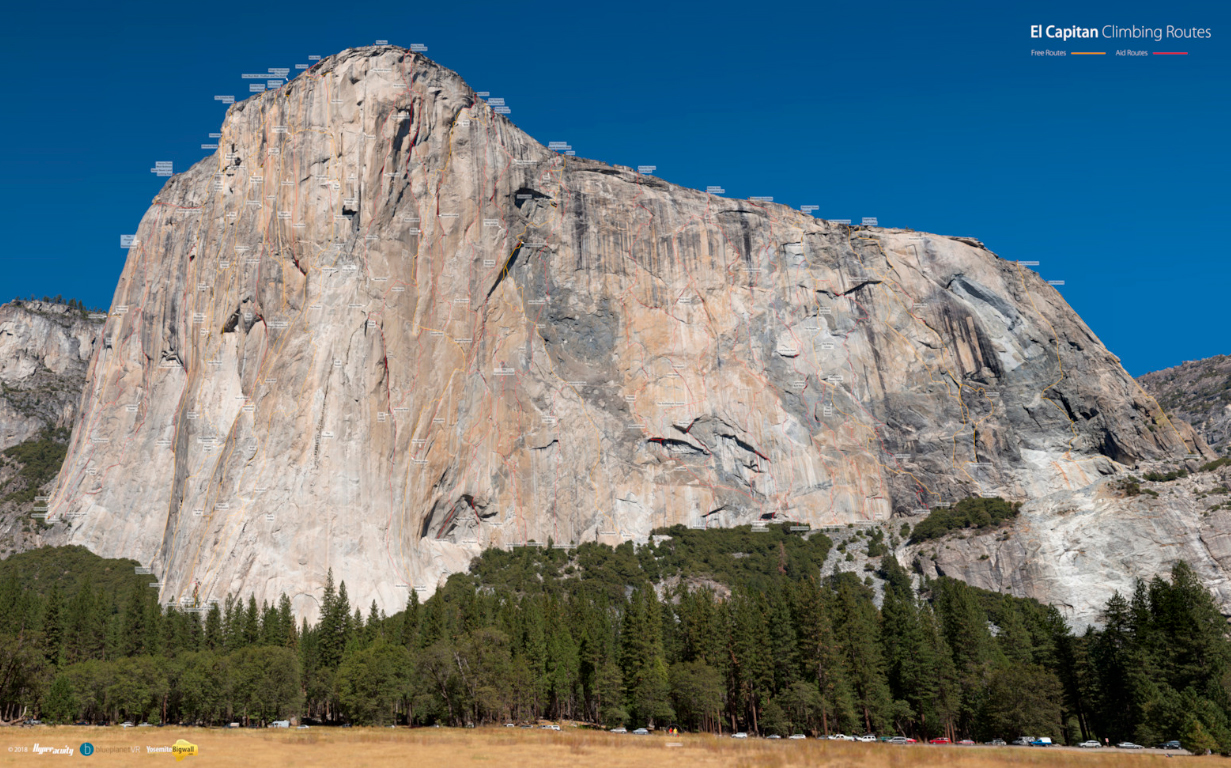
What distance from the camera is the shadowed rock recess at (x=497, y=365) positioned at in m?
97.3

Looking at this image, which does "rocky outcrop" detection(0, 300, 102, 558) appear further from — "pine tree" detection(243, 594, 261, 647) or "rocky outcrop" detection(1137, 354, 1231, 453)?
"rocky outcrop" detection(1137, 354, 1231, 453)

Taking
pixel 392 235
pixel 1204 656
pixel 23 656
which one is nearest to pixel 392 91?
pixel 392 235

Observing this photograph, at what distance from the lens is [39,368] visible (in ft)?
569

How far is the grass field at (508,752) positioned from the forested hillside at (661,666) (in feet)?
21.4

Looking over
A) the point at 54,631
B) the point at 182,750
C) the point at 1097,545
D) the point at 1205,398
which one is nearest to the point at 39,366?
the point at 54,631

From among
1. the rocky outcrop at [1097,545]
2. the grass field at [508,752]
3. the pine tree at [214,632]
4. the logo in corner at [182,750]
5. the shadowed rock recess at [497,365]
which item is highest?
the shadowed rock recess at [497,365]

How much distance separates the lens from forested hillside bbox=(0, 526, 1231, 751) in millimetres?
55688

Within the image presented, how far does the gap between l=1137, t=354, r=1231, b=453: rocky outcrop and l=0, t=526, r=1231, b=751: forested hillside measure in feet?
305

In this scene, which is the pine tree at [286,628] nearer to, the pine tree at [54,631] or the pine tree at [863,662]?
the pine tree at [54,631]

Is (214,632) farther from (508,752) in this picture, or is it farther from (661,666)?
(508,752)

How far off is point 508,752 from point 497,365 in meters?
72.8

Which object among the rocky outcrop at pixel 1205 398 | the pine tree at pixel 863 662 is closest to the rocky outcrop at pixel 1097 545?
the pine tree at pixel 863 662

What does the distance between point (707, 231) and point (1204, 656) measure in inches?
3440

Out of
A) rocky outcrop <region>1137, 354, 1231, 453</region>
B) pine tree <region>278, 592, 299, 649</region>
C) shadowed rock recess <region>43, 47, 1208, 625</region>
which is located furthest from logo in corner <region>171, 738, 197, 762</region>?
rocky outcrop <region>1137, 354, 1231, 453</region>
